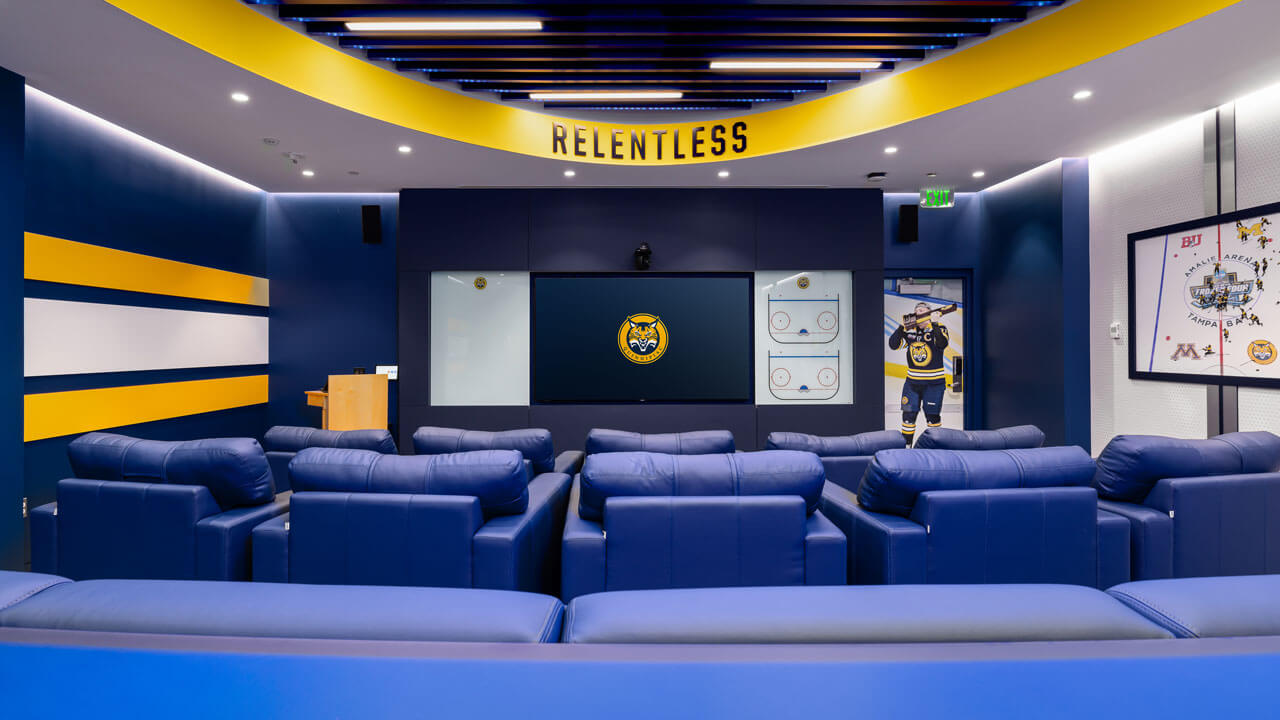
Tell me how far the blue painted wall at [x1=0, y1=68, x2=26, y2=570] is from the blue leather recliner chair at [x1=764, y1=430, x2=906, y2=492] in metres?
4.71

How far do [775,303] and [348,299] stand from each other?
491 cm

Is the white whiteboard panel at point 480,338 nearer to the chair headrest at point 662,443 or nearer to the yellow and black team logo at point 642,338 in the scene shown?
the yellow and black team logo at point 642,338

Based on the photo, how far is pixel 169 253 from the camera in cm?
545

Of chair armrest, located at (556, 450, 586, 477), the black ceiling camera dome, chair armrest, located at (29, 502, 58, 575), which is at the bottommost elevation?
chair armrest, located at (29, 502, 58, 575)

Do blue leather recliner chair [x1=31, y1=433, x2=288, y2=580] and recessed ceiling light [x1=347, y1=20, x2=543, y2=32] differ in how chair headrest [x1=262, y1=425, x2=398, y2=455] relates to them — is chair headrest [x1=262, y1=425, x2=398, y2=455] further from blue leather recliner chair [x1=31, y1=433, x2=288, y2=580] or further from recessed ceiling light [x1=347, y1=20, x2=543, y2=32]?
recessed ceiling light [x1=347, y1=20, x2=543, y2=32]

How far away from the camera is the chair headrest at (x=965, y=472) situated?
2.20 metres

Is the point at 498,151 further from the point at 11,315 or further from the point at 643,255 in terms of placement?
the point at 11,315

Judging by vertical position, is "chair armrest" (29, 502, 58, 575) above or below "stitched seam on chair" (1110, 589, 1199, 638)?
below

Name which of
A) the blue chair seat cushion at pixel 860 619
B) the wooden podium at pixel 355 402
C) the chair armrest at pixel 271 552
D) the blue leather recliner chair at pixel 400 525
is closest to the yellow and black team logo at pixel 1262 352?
the blue chair seat cushion at pixel 860 619

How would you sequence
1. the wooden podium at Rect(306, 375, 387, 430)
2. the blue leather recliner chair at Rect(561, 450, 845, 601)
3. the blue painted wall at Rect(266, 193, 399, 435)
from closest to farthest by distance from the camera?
the blue leather recliner chair at Rect(561, 450, 845, 601), the wooden podium at Rect(306, 375, 387, 430), the blue painted wall at Rect(266, 193, 399, 435)

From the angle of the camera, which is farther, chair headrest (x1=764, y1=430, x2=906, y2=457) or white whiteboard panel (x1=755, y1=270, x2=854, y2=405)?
white whiteboard panel (x1=755, y1=270, x2=854, y2=405)

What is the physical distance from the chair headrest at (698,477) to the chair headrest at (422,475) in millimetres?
303

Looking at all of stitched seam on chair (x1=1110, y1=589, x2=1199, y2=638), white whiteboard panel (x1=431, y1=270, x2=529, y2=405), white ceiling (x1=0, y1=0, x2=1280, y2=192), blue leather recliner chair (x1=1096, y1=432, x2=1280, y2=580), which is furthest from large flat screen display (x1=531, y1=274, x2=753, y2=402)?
stitched seam on chair (x1=1110, y1=589, x2=1199, y2=638)

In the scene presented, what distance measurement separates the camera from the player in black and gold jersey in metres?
6.99
